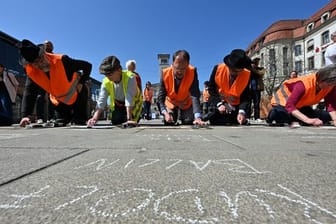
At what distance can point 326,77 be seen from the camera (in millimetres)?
3904

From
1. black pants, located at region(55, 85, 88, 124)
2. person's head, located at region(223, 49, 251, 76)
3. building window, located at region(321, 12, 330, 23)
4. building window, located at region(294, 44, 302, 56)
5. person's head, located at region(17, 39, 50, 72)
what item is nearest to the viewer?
person's head, located at region(17, 39, 50, 72)

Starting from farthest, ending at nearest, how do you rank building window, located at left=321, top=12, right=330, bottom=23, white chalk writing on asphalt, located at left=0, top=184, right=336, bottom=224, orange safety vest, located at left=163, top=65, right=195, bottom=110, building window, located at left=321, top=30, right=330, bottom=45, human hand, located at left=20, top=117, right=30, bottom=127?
building window, located at left=321, top=12, right=330, bottom=23, building window, located at left=321, top=30, right=330, bottom=45, orange safety vest, located at left=163, top=65, right=195, bottom=110, human hand, located at left=20, top=117, right=30, bottom=127, white chalk writing on asphalt, located at left=0, top=184, right=336, bottom=224

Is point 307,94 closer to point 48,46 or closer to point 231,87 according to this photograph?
point 231,87

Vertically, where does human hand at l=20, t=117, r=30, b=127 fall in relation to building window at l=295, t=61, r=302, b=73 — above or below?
below

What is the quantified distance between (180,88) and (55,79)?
2.16 m

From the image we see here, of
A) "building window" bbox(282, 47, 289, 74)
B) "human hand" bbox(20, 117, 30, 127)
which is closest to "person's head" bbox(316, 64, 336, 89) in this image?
"human hand" bbox(20, 117, 30, 127)

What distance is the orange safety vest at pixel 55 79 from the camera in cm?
422

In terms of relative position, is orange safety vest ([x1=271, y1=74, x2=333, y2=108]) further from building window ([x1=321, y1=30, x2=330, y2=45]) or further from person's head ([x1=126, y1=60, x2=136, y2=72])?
building window ([x1=321, y1=30, x2=330, y2=45])

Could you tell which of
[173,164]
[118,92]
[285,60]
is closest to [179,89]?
[118,92]

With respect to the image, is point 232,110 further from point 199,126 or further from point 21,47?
point 21,47

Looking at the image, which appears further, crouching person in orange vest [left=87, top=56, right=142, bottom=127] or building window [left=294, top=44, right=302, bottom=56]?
building window [left=294, top=44, right=302, bottom=56]

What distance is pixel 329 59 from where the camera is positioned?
514 centimetres

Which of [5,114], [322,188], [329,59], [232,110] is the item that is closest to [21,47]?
[5,114]

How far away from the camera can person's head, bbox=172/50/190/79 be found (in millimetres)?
4314
